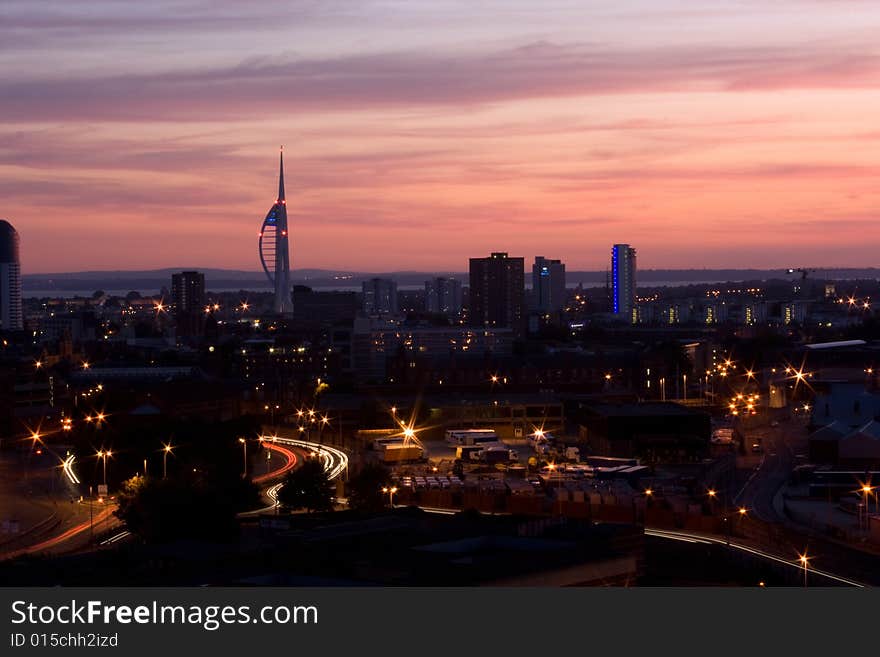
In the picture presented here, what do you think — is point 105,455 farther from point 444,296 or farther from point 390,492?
point 444,296

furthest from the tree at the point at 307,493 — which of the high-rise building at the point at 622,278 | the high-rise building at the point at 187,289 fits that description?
the high-rise building at the point at 622,278

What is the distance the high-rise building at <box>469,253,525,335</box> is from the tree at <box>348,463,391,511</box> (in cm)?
4388

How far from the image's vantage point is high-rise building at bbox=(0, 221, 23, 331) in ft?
210

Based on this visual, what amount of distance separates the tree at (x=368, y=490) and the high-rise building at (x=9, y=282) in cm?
5301

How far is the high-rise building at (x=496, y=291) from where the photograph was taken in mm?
56594

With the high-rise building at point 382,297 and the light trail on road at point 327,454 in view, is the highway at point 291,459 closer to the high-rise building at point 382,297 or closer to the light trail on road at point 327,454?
the light trail on road at point 327,454

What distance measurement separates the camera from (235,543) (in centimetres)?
912

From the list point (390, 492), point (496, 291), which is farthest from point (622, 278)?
point (390, 492)

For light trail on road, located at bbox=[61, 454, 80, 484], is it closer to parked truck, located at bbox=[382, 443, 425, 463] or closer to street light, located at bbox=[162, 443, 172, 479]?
street light, located at bbox=[162, 443, 172, 479]

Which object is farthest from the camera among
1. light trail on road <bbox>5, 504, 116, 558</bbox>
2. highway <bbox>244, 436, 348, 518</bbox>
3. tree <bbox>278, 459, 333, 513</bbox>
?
highway <bbox>244, 436, 348, 518</bbox>

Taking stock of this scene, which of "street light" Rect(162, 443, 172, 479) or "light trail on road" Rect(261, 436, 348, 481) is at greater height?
"street light" Rect(162, 443, 172, 479)

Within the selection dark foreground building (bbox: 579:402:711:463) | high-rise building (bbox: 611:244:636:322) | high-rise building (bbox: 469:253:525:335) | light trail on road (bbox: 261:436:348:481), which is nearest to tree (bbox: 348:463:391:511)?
light trail on road (bbox: 261:436:348:481)
